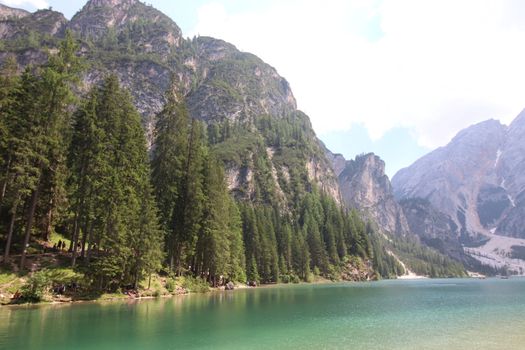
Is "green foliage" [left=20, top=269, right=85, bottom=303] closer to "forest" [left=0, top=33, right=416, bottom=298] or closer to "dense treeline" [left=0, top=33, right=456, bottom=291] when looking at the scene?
"forest" [left=0, top=33, right=416, bottom=298]

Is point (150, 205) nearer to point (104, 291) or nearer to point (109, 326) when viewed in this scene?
point (104, 291)

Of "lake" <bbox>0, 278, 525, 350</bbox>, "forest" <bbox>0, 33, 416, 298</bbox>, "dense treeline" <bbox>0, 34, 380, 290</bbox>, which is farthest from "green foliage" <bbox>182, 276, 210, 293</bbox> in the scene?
"lake" <bbox>0, 278, 525, 350</bbox>

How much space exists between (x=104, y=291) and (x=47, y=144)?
17257 millimetres

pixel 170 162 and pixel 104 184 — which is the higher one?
pixel 170 162

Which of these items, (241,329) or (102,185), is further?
(102,185)

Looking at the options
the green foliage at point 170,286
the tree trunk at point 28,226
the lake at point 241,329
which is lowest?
the lake at point 241,329

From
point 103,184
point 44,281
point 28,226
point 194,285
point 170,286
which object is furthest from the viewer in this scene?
point 194,285

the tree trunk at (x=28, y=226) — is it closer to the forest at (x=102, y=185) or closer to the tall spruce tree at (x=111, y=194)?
the forest at (x=102, y=185)

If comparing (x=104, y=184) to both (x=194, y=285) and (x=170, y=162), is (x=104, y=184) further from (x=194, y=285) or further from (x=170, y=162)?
(x=194, y=285)

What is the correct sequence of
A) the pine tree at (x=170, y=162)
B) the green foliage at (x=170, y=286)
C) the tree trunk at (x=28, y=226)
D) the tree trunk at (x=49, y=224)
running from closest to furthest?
1. the tree trunk at (x=28, y=226)
2. the tree trunk at (x=49, y=224)
3. the green foliage at (x=170, y=286)
4. the pine tree at (x=170, y=162)

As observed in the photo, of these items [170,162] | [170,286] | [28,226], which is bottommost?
[170,286]

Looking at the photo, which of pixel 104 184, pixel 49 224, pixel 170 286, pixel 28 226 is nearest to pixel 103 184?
pixel 104 184

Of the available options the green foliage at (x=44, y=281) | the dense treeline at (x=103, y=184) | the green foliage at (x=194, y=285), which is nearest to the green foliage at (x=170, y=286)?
the dense treeline at (x=103, y=184)

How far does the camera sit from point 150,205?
167 ft
